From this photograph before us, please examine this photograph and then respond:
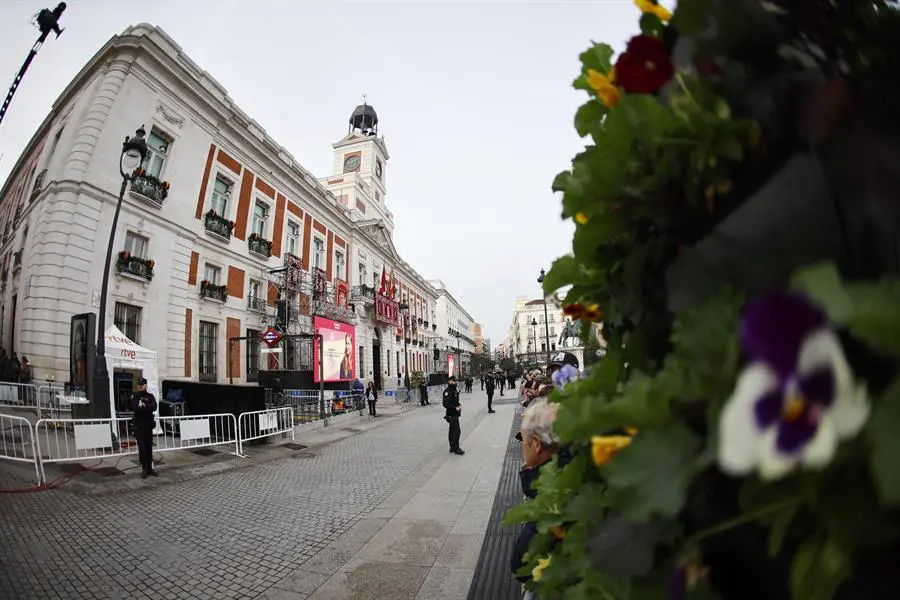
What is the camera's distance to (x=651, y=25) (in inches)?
27.6

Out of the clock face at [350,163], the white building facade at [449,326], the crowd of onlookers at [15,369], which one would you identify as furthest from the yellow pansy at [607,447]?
the white building facade at [449,326]

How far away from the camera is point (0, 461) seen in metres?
7.24

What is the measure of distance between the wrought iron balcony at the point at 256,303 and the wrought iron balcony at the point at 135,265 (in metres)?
4.76

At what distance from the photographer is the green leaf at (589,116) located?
2.75 ft

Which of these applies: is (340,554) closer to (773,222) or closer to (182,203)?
(773,222)

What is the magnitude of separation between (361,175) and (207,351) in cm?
2424

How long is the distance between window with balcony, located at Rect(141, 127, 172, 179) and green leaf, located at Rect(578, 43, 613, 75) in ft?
58.4

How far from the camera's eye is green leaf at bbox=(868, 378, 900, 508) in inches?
11.9

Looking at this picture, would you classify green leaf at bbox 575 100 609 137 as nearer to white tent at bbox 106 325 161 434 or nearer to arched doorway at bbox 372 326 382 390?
white tent at bbox 106 325 161 434

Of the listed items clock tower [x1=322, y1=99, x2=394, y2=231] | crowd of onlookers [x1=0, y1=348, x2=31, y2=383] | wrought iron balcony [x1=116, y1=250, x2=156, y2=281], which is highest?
clock tower [x1=322, y1=99, x2=394, y2=231]

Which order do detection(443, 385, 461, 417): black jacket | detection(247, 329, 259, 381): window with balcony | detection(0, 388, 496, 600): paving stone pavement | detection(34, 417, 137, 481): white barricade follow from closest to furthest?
detection(0, 388, 496, 600): paving stone pavement, detection(34, 417, 137, 481): white barricade, detection(443, 385, 461, 417): black jacket, detection(247, 329, 259, 381): window with balcony

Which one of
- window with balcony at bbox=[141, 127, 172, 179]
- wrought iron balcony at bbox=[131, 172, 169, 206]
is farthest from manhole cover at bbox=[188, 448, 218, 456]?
window with balcony at bbox=[141, 127, 172, 179]

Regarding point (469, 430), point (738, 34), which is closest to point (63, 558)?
point (738, 34)

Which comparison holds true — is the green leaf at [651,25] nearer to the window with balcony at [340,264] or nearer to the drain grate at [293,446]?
the drain grate at [293,446]
